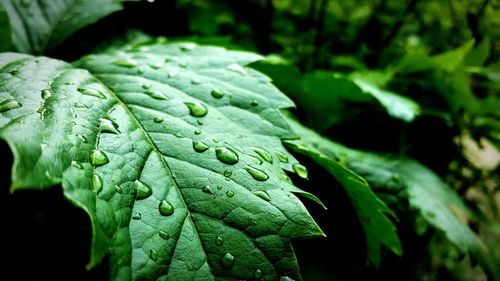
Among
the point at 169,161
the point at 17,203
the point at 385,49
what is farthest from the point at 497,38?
the point at 17,203

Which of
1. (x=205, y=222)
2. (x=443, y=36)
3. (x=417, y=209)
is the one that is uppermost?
(x=443, y=36)

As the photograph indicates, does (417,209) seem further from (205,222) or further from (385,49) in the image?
(385,49)

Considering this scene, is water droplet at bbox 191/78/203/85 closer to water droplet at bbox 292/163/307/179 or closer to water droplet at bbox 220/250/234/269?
water droplet at bbox 292/163/307/179

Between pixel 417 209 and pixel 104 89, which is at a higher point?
pixel 104 89

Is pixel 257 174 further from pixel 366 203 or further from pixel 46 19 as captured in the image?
pixel 46 19

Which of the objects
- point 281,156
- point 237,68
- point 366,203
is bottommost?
Answer: point 366,203

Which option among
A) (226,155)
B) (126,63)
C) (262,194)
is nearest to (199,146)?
(226,155)
